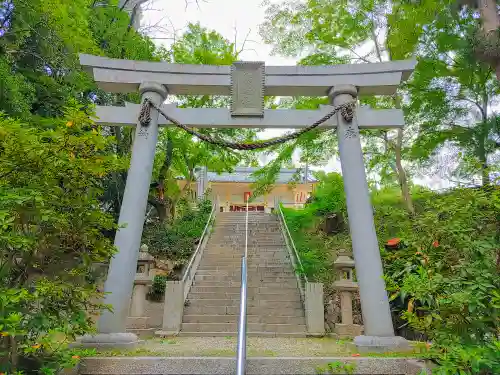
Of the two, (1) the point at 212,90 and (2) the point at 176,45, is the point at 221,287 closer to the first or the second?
(1) the point at 212,90

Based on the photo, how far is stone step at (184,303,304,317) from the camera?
23.9 ft

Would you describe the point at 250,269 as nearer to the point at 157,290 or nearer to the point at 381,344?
the point at 157,290

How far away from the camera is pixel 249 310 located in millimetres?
7348

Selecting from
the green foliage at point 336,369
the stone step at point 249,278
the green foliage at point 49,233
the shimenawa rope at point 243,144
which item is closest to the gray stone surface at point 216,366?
the green foliage at point 336,369

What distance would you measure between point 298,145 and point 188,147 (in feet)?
15.5

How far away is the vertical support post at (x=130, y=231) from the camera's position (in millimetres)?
4496

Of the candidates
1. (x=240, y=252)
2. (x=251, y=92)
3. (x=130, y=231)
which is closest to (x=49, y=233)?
(x=130, y=231)

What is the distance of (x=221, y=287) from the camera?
8.32 metres

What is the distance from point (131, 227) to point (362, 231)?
3206 mm

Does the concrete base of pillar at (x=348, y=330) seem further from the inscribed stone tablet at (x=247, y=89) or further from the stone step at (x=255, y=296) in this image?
the inscribed stone tablet at (x=247, y=89)

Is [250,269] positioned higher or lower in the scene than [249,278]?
higher

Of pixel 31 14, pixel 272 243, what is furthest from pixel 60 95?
pixel 272 243

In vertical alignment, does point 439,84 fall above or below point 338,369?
above

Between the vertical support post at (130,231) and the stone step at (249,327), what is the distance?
244 centimetres
